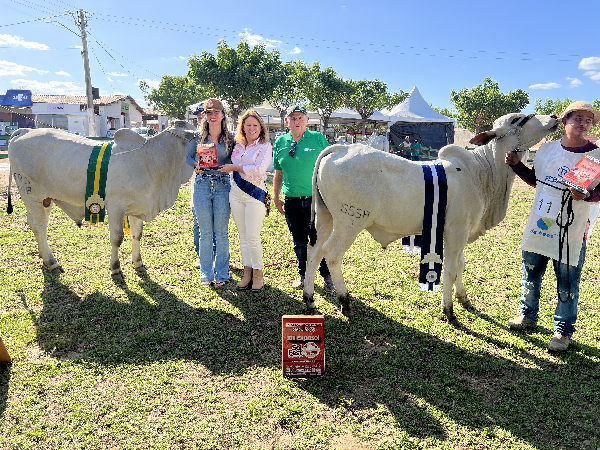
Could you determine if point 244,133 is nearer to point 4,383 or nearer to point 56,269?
point 56,269

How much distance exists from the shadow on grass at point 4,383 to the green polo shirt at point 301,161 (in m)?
3.08

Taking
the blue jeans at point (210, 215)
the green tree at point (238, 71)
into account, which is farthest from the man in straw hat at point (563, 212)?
the green tree at point (238, 71)

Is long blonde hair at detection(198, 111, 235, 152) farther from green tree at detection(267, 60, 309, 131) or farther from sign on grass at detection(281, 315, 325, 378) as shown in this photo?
green tree at detection(267, 60, 309, 131)

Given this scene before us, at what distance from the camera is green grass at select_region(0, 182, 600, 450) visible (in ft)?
8.98

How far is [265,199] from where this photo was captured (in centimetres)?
465

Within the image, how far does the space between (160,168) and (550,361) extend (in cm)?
465

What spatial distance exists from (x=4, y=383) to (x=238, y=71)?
82.9ft

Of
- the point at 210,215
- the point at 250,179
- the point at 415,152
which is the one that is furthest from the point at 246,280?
the point at 415,152

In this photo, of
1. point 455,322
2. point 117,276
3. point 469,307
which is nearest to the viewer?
point 455,322

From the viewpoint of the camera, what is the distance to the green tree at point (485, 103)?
130 ft

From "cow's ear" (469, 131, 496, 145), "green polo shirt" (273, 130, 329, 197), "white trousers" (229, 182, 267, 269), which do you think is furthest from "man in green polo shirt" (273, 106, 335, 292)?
"cow's ear" (469, 131, 496, 145)

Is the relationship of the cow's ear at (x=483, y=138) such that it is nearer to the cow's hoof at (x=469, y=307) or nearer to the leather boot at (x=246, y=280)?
the cow's hoof at (x=469, y=307)

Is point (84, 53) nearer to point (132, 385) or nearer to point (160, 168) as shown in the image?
point (160, 168)

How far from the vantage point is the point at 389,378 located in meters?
3.36
